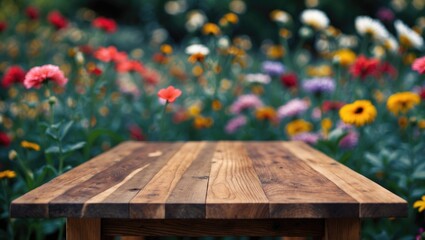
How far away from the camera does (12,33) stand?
4.91 metres

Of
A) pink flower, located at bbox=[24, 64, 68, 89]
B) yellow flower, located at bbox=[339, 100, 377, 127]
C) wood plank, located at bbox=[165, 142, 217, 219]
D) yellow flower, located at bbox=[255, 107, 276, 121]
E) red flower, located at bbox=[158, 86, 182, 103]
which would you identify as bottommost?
wood plank, located at bbox=[165, 142, 217, 219]

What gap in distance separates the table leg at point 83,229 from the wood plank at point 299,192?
331 millimetres

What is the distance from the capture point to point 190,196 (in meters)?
1.01

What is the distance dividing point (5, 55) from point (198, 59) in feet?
7.06

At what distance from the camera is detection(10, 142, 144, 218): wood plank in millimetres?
954

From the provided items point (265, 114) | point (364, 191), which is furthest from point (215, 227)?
point (265, 114)

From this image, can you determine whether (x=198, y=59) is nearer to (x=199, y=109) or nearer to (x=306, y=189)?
(x=199, y=109)

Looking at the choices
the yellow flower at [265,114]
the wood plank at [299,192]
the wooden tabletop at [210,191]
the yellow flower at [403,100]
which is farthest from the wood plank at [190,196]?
the yellow flower at [265,114]

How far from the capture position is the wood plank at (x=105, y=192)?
0.95 meters

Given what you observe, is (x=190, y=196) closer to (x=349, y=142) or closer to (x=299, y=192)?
(x=299, y=192)

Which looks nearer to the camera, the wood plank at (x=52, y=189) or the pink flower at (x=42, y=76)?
the wood plank at (x=52, y=189)

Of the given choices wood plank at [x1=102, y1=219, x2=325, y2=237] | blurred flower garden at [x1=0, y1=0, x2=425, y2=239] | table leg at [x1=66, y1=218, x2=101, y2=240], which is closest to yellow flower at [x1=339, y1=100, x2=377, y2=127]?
blurred flower garden at [x1=0, y1=0, x2=425, y2=239]

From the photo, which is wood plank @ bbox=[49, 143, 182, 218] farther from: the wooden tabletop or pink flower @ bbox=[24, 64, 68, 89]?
pink flower @ bbox=[24, 64, 68, 89]

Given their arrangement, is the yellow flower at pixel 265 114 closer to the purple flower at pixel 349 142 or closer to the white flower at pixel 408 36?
the purple flower at pixel 349 142
